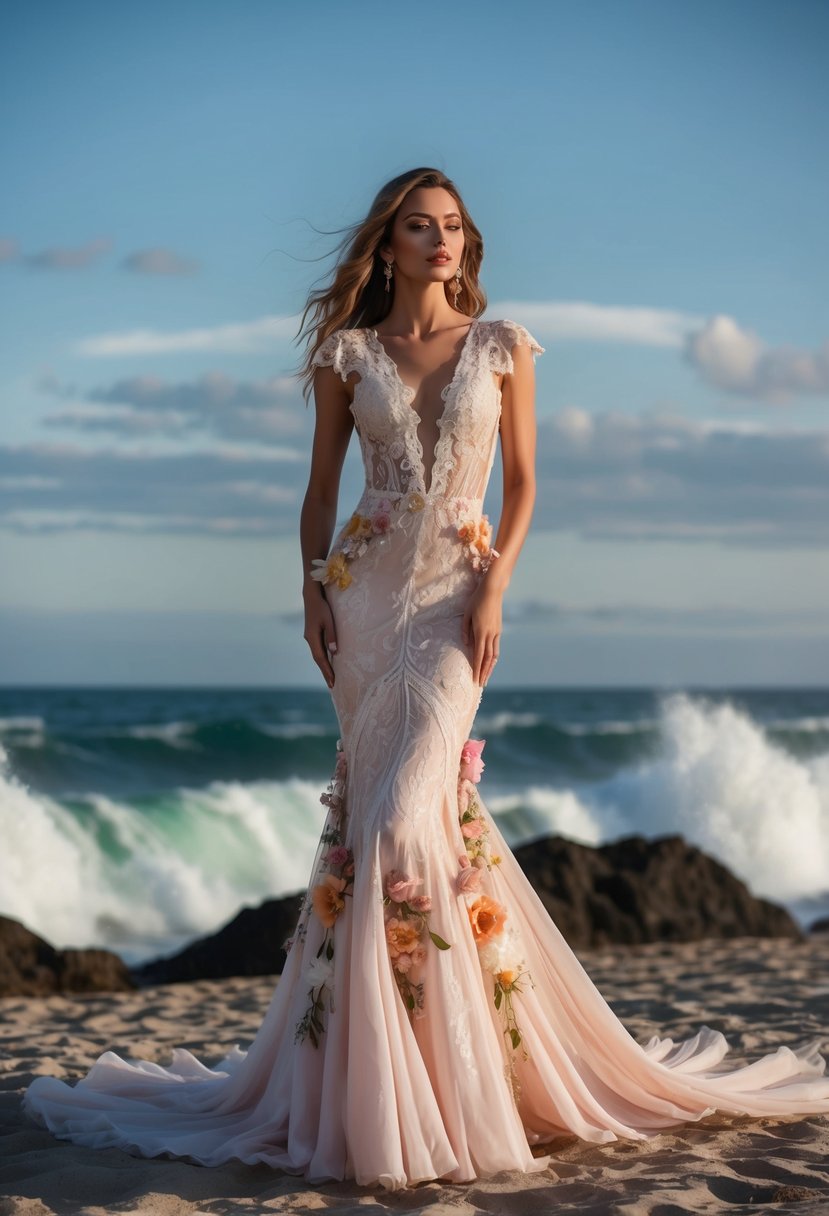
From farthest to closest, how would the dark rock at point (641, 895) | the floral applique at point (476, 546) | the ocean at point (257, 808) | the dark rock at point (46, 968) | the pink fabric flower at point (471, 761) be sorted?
1. the ocean at point (257, 808)
2. the dark rock at point (641, 895)
3. the dark rock at point (46, 968)
4. the floral applique at point (476, 546)
5. the pink fabric flower at point (471, 761)

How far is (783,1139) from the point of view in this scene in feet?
13.3

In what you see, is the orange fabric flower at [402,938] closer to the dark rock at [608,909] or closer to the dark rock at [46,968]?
the dark rock at [46,968]

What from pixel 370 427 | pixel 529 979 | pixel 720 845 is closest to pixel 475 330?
pixel 370 427

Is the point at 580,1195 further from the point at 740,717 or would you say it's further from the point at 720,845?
the point at 740,717

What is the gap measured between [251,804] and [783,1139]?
14.1m

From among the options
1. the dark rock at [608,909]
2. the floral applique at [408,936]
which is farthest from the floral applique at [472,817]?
the dark rock at [608,909]

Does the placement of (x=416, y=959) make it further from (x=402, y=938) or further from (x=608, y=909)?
(x=608, y=909)

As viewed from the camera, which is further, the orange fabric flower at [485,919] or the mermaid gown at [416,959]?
→ the orange fabric flower at [485,919]

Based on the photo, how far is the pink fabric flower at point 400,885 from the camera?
3758mm

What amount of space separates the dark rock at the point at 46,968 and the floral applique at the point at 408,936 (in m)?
5.03

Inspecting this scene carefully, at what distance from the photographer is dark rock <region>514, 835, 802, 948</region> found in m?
9.74

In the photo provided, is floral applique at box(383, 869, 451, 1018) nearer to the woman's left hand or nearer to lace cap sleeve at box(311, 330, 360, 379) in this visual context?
the woman's left hand

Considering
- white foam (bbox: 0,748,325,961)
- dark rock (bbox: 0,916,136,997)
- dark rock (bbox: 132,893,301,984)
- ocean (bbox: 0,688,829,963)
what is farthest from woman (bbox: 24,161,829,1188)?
white foam (bbox: 0,748,325,961)

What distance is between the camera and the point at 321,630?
4250 mm
